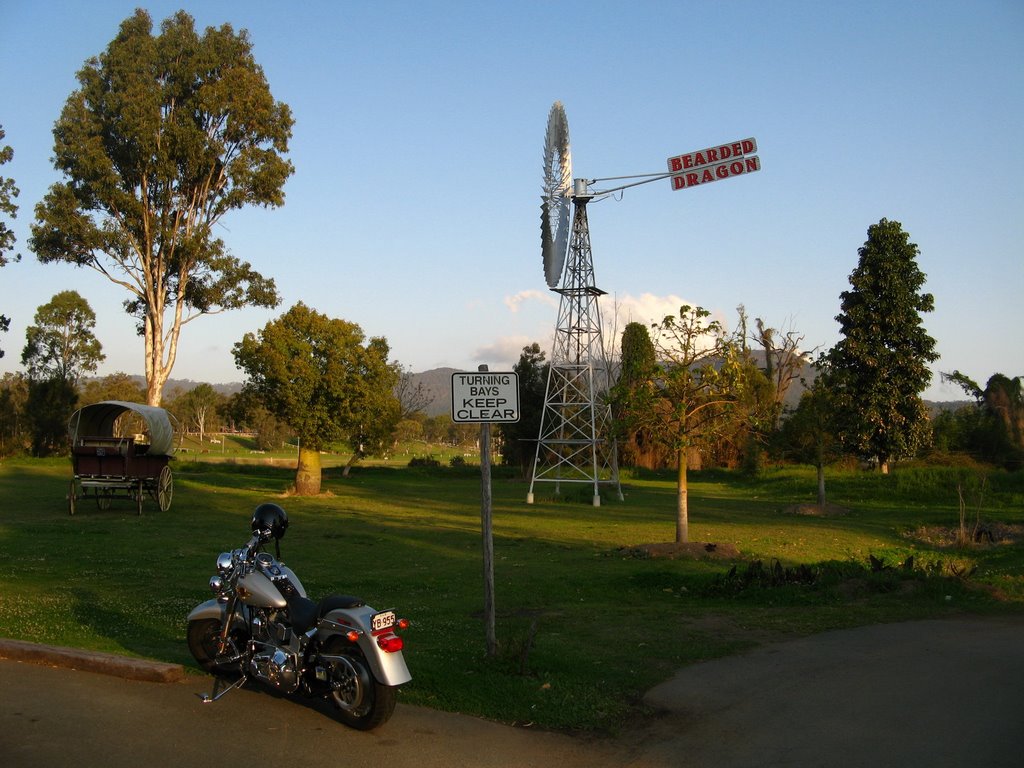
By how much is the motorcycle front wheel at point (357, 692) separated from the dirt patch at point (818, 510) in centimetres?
2594

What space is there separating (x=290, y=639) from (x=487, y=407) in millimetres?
2593

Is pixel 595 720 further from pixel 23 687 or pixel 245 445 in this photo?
pixel 245 445

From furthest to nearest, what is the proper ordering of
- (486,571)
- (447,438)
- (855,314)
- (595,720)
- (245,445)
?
(447,438) < (245,445) < (855,314) < (486,571) < (595,720)

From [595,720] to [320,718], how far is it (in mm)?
2035

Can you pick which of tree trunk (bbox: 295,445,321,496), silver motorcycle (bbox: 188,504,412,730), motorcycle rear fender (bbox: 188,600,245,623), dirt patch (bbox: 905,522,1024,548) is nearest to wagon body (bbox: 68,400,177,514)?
tree trunk (bbox: 295,445,321,496)

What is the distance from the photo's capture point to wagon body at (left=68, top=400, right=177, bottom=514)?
26172 mm

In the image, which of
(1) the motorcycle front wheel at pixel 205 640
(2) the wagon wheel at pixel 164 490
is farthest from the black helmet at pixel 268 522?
(2) the wagon wheel at pixel 164 490

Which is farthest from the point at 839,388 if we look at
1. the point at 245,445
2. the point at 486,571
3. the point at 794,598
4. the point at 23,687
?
the point at 245,445

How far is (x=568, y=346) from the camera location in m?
36.8

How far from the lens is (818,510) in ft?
101

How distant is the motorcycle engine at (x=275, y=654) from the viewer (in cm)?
670

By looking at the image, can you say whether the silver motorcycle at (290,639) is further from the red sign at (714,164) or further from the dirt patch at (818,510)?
the dirt patch at (818,510)

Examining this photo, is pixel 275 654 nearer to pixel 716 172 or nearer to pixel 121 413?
pixel 716 172

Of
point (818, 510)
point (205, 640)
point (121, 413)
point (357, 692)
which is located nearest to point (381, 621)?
point (357, 692)
